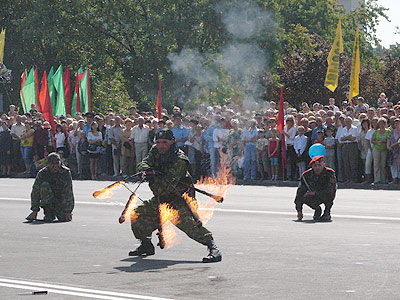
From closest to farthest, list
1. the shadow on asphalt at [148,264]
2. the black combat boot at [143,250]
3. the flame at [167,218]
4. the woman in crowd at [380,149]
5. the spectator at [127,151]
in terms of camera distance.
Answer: the shadow on asphalt at [148,264] → the flame at [167,218] → the black combat boot at [143,250] → the woman in crowd at [380,149] → the spectator at [127,151]

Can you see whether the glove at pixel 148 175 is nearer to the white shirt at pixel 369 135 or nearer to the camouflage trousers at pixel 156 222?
the camouflage trousers at pixel 156 222

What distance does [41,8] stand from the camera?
147ft

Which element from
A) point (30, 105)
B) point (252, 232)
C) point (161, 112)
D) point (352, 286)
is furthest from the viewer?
point (30, 105)

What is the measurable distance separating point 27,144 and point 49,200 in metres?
14.1

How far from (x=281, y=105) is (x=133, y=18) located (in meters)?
19.4

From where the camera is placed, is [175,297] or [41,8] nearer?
[175,297]

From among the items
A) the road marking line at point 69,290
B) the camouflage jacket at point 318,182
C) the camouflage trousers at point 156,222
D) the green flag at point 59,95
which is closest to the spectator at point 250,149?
the camouflage jacket at point 318,182

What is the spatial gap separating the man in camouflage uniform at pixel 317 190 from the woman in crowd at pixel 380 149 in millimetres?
6700

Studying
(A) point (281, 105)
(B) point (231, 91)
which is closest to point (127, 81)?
(B) point (231, 91)

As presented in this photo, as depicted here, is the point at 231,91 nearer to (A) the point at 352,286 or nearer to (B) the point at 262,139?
(B) the point at 262,139

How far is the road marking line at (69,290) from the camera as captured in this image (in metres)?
8.09

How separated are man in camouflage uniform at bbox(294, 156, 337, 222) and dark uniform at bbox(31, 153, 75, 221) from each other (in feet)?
11.4

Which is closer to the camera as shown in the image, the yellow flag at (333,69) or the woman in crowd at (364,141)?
the woman in crowd at (364,141)

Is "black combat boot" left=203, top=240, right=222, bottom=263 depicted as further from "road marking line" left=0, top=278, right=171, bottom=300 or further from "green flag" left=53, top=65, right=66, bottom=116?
"green flag" left=53, top=65, right=66, bottom=116
